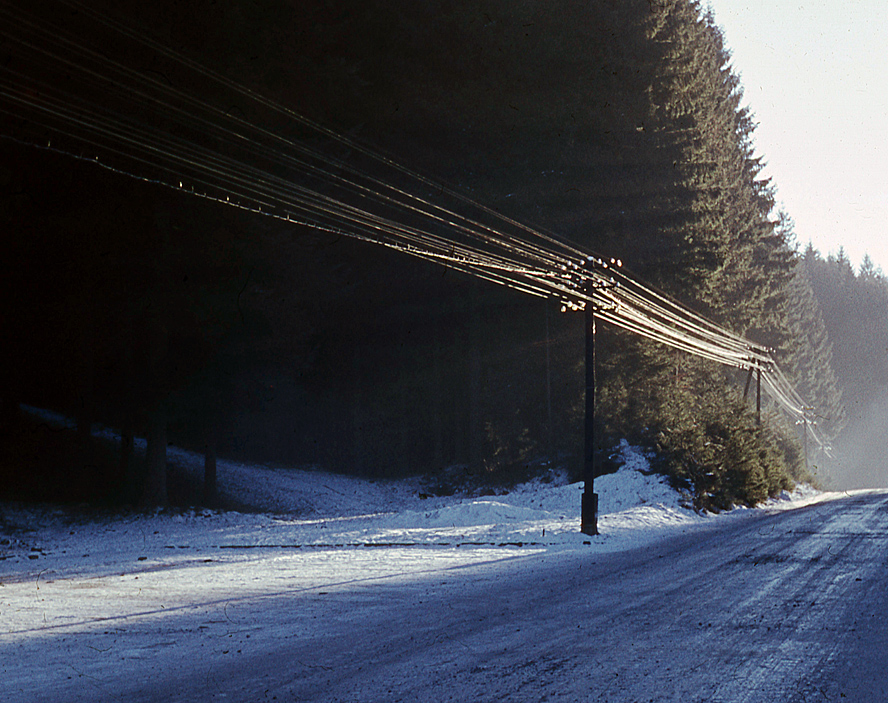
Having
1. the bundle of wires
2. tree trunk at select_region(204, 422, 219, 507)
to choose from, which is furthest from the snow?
the bundle of wires

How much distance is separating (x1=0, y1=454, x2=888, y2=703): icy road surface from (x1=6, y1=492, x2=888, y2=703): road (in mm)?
33

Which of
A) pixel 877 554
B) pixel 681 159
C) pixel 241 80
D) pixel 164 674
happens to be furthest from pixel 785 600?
pixel 681 159

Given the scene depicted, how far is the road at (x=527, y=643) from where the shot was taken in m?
6.52

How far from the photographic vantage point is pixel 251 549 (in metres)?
17.0

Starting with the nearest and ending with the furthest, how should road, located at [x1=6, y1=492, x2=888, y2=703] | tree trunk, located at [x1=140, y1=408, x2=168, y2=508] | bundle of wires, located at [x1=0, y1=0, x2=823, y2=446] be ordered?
1. road, located at [x1=6, y1=492, x2=888, y2=703]
2. bundle of wires, located at [x1=0, y1=0, x2=823, y2=446]
3. tree trunk, located at [x1=140, y1=408, x2=168, y2=508]

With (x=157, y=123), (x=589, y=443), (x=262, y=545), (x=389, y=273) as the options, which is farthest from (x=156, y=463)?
(x=389, y=273)

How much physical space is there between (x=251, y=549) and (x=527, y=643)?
1030 cm

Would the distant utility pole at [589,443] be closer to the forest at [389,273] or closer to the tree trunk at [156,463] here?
the forest at [389,273]

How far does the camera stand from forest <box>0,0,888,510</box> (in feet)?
71.4

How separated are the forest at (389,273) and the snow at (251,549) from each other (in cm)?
264

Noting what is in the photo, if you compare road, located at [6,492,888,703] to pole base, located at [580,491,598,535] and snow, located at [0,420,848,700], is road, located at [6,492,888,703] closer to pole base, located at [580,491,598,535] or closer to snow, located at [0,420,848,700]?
snow, located at [0,420,848,700]

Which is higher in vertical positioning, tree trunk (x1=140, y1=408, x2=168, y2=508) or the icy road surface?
tree trunk (x1=140, y1=408, x2=168, y2=508)

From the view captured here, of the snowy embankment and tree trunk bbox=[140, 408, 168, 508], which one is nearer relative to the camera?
the snowy embankment

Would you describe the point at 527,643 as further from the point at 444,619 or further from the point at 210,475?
the point at 210,475
